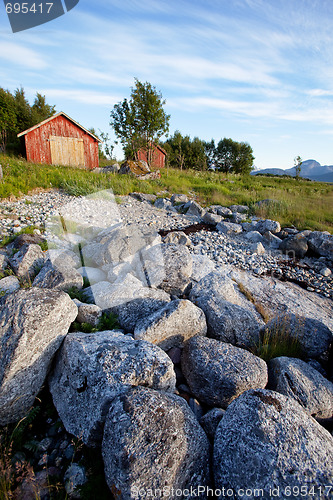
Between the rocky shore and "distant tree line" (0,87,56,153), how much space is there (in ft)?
→ 88.2

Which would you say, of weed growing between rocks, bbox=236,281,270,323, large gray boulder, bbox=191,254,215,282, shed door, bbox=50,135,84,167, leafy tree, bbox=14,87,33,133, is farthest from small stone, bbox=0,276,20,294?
leafy tree, bbox=14,87,33,133

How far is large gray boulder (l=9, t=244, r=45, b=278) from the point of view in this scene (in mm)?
4539

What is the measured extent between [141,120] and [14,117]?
609 inches

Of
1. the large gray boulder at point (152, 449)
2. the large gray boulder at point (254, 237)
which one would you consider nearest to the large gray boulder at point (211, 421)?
the large gray boulder at point (152, 449)

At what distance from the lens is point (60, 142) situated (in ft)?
69.6

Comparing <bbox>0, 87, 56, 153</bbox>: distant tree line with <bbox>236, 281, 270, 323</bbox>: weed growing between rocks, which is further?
<bbox>0, 87, 56, 153</bbox>: distant tree line

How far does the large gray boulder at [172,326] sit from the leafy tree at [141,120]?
25.6 meters

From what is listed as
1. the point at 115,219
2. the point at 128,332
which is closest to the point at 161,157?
the point at 115,219

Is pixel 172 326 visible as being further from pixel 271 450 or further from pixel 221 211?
pixel 221 211

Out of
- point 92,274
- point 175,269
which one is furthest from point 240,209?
point 92,274

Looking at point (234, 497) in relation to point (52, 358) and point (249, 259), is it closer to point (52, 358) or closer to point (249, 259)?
point (52, 358)

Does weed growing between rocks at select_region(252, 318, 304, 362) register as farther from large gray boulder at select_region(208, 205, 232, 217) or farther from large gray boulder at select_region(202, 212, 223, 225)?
large gray boulder at select_region(208, 205, 232, 217)

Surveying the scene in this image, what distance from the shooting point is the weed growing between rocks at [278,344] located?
11.4 ft

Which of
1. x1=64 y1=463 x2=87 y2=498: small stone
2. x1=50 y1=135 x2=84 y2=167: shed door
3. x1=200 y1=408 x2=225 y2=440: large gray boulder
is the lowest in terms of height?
x1=64 y1=463 x2=87 y2=498: small stone
